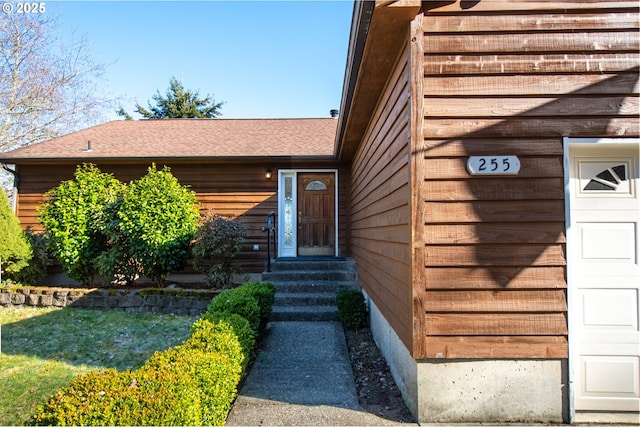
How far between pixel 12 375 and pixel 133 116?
2369 cm

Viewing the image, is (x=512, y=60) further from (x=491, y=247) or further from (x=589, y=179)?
(x=491, y=247)

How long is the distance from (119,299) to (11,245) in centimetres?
243

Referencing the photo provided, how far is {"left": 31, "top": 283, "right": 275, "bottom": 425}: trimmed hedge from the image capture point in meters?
Answer: 1.74

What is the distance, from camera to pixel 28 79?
13.8 m

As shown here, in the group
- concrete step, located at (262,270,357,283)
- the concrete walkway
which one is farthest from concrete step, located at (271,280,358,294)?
the concrete walkway

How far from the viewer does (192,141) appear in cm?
903

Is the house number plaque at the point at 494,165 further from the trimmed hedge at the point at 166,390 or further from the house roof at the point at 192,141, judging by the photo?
the house roof at the point at 192,141

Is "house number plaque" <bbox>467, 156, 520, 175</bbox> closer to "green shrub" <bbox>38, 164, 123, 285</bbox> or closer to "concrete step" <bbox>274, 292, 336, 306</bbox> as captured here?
"concrete step" <bbox>274, 292, 336, 306</bbox>

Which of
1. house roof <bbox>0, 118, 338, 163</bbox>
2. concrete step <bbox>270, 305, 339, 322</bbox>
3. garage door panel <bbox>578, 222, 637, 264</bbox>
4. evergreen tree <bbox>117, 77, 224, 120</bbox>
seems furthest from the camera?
evergreen tree <bbox>117, 77, 224, 120</bbox>

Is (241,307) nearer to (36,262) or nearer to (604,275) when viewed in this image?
(604,275)

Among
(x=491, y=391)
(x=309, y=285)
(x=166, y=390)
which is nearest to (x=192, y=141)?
(x=309, y=285)

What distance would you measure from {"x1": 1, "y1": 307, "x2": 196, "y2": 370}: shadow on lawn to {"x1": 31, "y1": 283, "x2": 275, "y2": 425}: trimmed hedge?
→ 170cm

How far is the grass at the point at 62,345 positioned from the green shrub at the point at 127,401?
4.90 feet

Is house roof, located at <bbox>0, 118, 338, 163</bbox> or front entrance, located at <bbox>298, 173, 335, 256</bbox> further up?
house roof, located at <bbox>0, 118, 338, 163</bbox>
